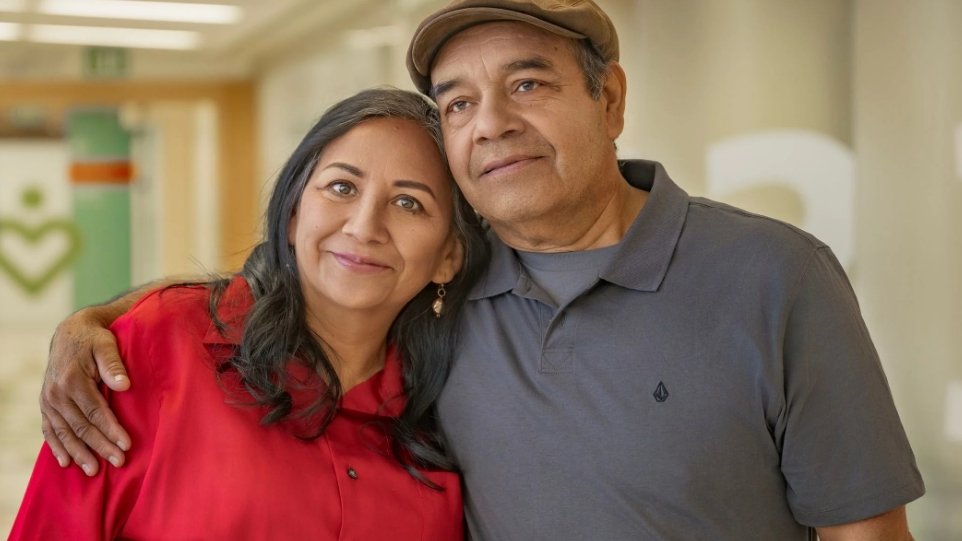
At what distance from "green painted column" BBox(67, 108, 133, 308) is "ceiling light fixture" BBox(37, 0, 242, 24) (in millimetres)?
2018

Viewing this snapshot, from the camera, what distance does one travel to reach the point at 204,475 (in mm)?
1788

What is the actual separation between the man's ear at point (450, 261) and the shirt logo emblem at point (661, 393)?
0.50m

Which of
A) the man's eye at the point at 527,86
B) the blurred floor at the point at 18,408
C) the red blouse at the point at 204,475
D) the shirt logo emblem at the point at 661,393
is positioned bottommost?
the blurred floor at the point at 18,408

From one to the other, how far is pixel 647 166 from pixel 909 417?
1438mm

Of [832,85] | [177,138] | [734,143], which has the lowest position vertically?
[177,138]

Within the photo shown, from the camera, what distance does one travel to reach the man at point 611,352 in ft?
5.77

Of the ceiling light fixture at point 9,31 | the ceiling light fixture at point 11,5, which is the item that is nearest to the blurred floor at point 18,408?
the ceiling light fixture at point 11,5

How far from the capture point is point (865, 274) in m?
3.16

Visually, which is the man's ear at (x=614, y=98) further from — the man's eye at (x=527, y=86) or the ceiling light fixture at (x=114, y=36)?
the ceiling light fixture at (x=114, y=36)

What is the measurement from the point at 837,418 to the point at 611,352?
15.5 inches

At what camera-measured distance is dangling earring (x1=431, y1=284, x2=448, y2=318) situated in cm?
210

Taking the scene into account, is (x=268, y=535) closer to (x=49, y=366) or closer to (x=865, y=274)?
(x=49, y=366)

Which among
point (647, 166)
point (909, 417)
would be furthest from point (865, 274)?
point (647, 166)

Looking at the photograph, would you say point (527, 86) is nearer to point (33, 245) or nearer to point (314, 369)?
point (314, 369)
